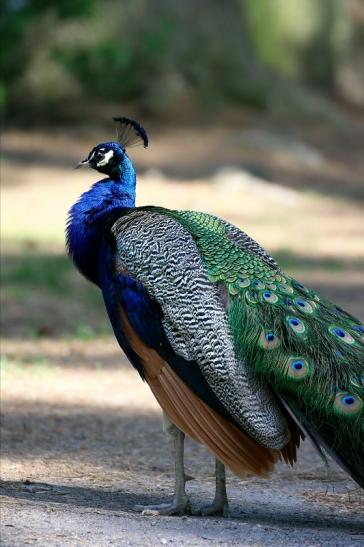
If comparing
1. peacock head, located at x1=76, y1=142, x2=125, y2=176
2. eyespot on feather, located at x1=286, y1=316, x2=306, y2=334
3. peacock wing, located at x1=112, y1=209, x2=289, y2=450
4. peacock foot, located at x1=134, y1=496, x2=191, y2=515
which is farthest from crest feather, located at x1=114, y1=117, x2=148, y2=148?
peacock foot, located at x1=134, y1=496, x2=191, y2=515

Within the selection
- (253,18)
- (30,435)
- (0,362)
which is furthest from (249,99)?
(30,435)

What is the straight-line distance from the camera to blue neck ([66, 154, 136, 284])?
589 cm

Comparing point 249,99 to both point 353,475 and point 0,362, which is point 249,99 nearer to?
point 0,362

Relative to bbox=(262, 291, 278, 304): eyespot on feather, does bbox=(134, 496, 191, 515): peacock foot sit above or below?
below

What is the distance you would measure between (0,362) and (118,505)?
133 inches

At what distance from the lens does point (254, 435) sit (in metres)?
5.10

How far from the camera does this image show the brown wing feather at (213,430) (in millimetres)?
5105

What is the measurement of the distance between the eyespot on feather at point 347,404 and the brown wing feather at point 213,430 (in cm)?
28

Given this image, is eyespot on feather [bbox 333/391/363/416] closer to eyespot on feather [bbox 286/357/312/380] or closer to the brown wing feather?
eyespot on feather [bbox 286/357/312/380]

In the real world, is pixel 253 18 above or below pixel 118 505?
above

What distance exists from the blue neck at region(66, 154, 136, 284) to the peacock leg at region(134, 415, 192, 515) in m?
0.91

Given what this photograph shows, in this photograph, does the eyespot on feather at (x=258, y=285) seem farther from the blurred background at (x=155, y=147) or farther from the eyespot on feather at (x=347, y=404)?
the blurred background at (x=155, y=147)

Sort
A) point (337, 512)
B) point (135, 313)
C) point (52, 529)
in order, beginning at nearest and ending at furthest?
point (52, 529)
point (135, 313)
point (337, 512)

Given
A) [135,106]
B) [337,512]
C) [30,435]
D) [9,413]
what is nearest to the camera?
[337,512]
